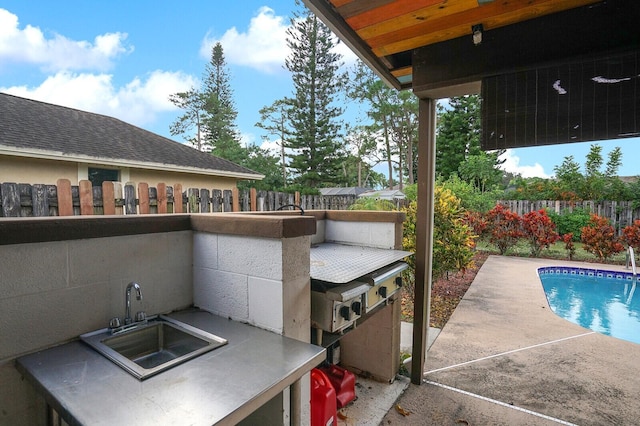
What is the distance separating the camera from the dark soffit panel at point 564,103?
1729mm

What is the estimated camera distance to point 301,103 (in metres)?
16.9

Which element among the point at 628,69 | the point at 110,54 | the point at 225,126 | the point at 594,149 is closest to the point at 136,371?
the point at 628,69

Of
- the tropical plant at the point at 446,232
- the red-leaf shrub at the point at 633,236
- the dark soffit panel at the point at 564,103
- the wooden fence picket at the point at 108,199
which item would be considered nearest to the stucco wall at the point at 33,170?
the wooden fence picket at the point at 108,199

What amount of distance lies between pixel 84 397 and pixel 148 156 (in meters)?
7.53

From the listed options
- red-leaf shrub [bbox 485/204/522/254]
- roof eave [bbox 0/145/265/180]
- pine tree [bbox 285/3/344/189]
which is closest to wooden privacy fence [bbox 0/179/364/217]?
roof eave [bbox 0/145/265/180]

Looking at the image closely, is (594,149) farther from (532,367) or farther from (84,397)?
(84,397)

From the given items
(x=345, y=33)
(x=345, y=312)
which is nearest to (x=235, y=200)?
(x=345, y=33)

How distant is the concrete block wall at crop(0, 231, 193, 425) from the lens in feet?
3.70

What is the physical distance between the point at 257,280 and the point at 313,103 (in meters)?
16.7

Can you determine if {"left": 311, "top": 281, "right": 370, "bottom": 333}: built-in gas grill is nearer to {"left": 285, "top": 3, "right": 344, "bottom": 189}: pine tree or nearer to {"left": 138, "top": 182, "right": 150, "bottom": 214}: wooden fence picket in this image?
{"left": 138, "top": 182, "right": 150, "bottom": 214}: wooden fence picket

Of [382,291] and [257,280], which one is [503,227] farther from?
[257,280]

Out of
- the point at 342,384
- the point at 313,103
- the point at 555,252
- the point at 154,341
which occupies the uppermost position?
the point at 313,103

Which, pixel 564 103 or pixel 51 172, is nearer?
pixel 564 103

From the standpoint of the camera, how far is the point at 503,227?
8.36 m
